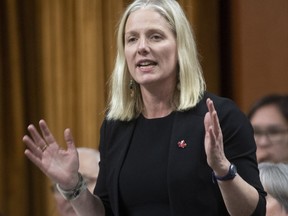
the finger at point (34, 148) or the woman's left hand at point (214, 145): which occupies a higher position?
the woman's left hand at point (214, 145)

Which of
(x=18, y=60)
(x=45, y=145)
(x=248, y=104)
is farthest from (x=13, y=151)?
(x=45, y=145)

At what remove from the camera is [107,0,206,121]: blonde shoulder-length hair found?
5.97 feet

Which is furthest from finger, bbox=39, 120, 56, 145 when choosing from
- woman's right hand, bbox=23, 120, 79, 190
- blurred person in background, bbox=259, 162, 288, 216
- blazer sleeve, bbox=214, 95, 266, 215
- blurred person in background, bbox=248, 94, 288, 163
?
blurred person in background, bbox=248, 94, 288, 163

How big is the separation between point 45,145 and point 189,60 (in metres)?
0.43

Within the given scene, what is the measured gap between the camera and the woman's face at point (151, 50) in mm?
1805

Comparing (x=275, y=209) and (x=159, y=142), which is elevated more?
(x=159, y=142)

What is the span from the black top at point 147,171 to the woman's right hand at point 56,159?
13 cm

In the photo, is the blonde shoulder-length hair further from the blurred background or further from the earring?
the blurred background

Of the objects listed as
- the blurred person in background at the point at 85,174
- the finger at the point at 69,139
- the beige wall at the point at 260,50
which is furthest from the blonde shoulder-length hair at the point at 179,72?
the beige wall at the point at 260,50

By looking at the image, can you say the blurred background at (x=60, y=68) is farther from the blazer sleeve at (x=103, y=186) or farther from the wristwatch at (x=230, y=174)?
the wristwatch at (x=230, y=174)

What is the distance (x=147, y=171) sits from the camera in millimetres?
1785

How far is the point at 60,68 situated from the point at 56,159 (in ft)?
5.96

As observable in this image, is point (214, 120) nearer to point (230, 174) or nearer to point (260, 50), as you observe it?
point (230, 174)

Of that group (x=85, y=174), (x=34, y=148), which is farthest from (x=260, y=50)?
(x=34, y=148)
